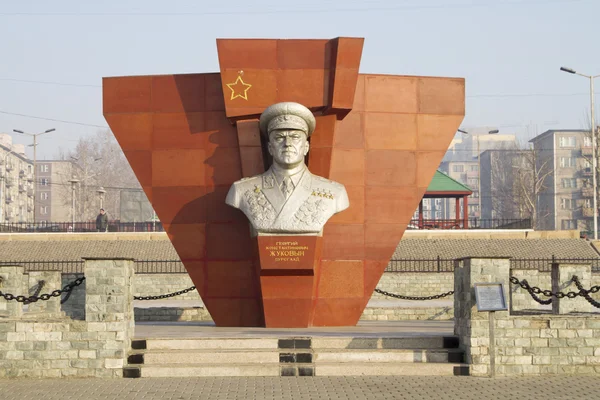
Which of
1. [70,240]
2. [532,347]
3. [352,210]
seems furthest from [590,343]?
[70,240]

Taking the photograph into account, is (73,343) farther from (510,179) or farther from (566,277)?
(510,179)

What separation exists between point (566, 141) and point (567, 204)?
9282mm

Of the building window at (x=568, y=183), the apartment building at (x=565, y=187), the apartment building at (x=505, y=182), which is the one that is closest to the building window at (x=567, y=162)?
the apartment building at (x=565, y=187)

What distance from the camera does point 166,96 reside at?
1596cm

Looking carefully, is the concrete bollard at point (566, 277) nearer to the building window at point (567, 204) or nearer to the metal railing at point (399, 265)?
the metal railing at point (399, 265)

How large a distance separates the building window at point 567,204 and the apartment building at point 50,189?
51.6m

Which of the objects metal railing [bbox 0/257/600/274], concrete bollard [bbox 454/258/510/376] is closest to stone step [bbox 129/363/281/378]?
concrete bollard [bbox 454/258/510/376]

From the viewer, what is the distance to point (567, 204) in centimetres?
9381

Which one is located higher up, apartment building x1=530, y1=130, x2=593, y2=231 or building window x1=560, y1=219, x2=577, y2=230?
apartment building x1=530, y1=130, x2=593, y2=231

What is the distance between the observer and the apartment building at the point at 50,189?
108375 millimetres

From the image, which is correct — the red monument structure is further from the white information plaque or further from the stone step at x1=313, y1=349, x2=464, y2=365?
the white information plaque

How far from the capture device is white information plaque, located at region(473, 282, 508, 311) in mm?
12211

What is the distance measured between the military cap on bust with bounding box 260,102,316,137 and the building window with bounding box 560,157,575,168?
3386 inches

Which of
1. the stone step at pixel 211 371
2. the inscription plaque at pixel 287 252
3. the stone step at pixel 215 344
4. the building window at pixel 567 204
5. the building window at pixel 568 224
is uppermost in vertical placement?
the building window at pixel 567 204
